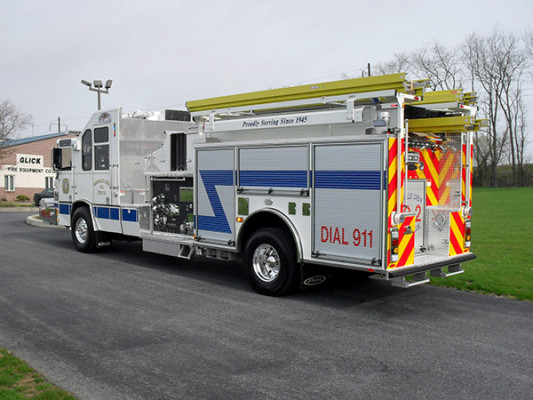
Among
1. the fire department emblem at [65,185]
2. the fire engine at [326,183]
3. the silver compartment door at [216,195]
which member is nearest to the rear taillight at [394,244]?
the fire engine at [326,183]

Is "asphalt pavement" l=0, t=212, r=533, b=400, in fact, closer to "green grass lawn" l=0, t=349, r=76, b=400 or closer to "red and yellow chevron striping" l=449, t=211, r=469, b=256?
"green grass lawn" l=0, t=349, r=76, b=400

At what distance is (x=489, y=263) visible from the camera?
34.1 ft

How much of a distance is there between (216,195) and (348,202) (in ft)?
8.66

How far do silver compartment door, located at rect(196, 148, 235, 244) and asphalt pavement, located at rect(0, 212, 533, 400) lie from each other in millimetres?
907

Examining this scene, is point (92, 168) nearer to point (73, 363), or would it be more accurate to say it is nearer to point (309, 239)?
point (309, 239)

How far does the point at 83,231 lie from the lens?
12328mm

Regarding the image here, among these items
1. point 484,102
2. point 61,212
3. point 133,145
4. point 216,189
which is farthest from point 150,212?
point 484,102

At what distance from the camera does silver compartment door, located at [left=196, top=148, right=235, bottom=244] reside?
8.51 meters

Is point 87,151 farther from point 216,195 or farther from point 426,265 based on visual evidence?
point 426,265

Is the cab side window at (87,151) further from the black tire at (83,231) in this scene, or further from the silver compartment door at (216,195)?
the silver compartment door at (216,195)

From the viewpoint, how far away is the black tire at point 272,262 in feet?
25.0

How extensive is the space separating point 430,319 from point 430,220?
61.1 inches

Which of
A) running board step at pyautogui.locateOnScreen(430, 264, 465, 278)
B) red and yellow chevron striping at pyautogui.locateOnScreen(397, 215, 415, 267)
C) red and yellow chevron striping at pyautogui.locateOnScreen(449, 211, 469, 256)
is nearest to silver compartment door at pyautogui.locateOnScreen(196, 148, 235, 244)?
red and yellow chevron striping at pyautogui.locateOnScreen(397, 215, 415, 267)

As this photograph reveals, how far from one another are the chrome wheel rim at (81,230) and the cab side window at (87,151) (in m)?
1.25
